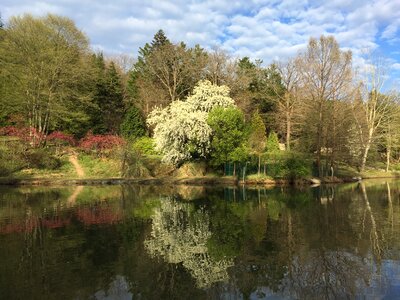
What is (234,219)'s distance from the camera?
17.5 metres

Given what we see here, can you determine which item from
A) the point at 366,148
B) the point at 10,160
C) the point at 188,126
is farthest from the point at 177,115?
the point at 366,148

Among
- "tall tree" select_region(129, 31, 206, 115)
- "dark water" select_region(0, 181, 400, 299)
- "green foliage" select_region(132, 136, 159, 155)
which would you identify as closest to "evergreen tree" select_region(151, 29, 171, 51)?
"tall tree" select_region(129, 31, 206, 115)

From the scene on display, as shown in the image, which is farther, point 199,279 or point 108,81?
point 108,81

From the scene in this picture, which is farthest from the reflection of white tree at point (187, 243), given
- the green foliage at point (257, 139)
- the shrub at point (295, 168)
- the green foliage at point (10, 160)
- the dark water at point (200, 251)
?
the green foliage at point (10, 160)

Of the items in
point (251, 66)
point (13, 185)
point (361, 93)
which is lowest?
point (13, 185)

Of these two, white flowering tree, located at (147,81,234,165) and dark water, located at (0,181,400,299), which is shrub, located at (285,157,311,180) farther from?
dark water, located at (0,181,400,299)

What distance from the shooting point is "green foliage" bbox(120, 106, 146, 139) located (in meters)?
50.7

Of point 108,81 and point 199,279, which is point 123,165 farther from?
point 199,279

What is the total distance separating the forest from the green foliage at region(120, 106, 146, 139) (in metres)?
0.14

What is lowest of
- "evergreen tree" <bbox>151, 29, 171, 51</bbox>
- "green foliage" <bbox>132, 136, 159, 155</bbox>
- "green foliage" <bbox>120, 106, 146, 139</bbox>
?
"green foliage" <bbox>132, 136, 159, 155</bbox>

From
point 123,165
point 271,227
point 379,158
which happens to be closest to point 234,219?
point 271,227

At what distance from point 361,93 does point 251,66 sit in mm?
19617

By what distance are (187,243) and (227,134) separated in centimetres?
2388

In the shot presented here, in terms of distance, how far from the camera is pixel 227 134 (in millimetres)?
36156
